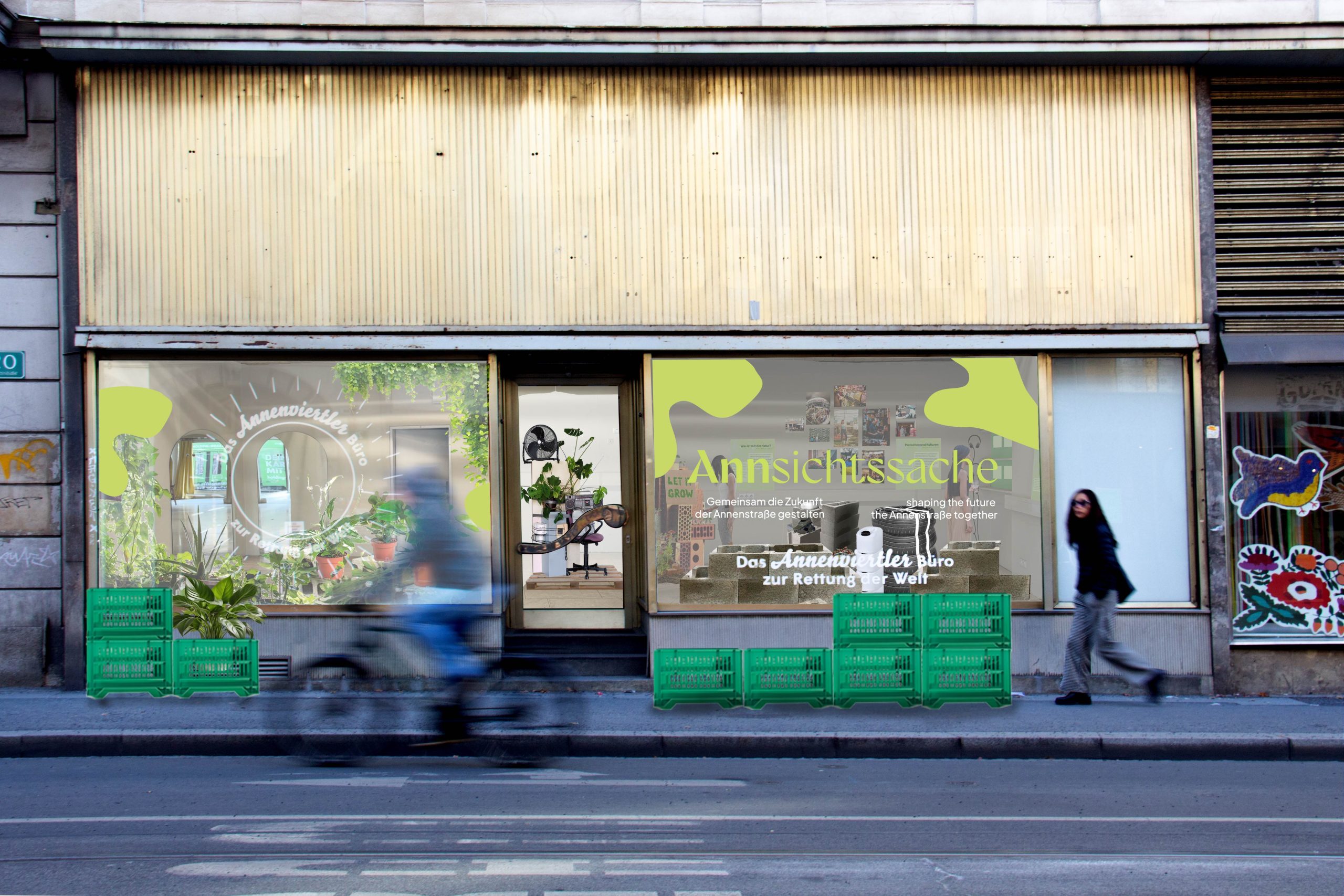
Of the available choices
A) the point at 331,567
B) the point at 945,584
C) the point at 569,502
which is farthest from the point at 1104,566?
the point at 331,567

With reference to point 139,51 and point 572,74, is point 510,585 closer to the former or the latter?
point 572,74

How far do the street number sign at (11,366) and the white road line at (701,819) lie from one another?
5.43 m

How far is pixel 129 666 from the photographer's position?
8.95 m

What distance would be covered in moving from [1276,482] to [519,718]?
7.64 metres

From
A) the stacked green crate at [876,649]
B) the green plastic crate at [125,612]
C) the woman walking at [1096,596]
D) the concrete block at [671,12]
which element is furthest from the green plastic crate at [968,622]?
the green plastic crate at [125,612]

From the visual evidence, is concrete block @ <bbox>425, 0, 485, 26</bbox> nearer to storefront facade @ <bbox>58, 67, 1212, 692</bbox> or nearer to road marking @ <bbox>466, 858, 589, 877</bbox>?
storefront facade @ <bbox>58, 67, 1212, 692</bbox>

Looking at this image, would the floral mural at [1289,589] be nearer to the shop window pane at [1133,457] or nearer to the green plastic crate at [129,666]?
the shop window pane at [1133,457]

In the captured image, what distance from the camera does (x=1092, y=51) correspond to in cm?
977

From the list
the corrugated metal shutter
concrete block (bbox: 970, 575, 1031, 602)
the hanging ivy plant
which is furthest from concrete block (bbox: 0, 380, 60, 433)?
concrete block (bbox: 970, 575, 1031, 602)

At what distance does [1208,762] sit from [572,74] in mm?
8036

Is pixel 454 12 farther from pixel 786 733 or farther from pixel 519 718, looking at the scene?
pixel 786 733

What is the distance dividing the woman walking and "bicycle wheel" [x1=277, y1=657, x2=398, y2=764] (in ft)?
18.8

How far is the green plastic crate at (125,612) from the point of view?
8.94 metres

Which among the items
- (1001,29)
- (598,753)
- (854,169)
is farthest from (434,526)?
(1001,29)
